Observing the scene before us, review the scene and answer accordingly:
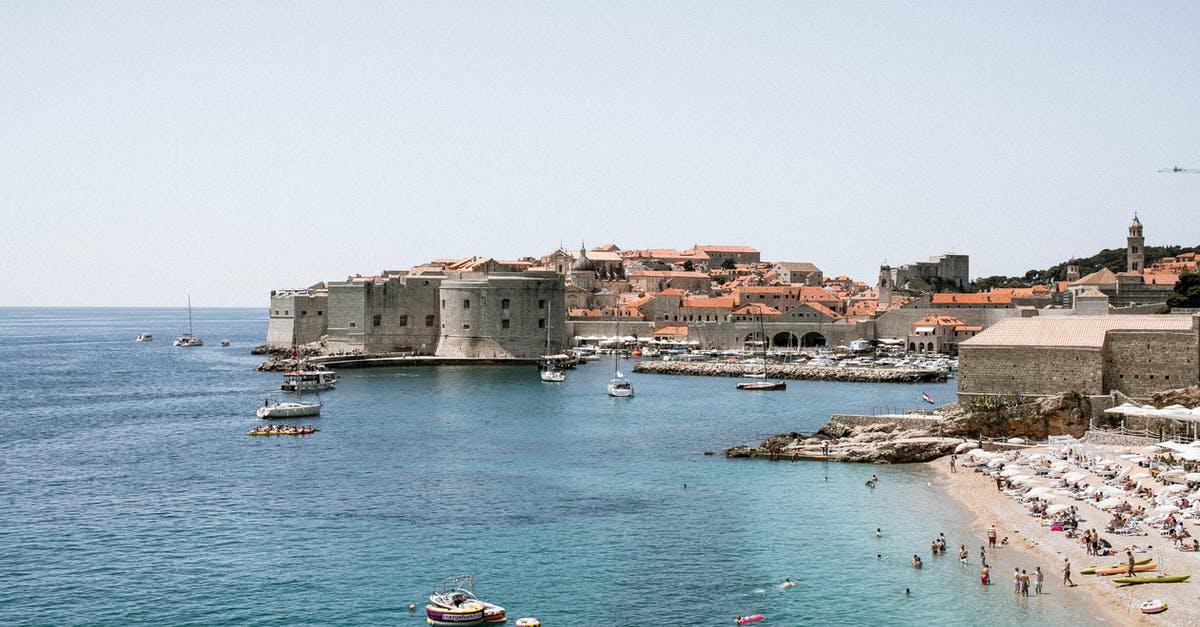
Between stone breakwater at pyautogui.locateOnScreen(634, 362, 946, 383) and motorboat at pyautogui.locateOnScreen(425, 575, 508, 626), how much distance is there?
4345 centimetres

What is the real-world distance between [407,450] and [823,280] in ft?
284

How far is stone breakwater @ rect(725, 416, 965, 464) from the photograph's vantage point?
29.7 metres

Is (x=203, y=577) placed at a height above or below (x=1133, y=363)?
below

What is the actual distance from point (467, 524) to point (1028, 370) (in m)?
15.8

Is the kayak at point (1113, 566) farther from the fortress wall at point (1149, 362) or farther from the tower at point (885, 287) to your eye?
the tower at point (885, 287)

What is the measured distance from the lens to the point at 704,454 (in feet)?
105

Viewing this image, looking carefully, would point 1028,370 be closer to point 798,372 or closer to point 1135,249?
point 798,372

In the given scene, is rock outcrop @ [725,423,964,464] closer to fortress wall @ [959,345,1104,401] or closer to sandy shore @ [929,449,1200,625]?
fortress wall @ [959,345,1104,401]

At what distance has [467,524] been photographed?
23.1m

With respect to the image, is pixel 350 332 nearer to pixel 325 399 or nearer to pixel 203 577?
pixel 325 399

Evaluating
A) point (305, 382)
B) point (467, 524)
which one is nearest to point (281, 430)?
point (305, 382)

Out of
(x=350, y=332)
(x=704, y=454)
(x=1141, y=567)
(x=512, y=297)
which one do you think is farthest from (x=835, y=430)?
(x=350, y=332)

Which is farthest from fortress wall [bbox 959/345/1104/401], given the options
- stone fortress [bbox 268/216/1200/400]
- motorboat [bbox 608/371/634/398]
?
motorboat [bbox 608/371/634/398]

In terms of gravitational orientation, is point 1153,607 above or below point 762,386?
below
